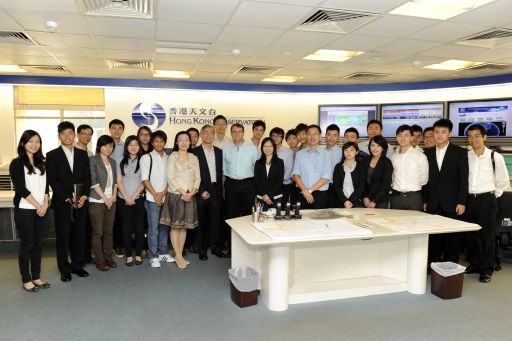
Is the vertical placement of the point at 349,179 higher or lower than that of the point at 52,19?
lower

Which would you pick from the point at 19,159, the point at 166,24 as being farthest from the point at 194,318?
the point at 166,24

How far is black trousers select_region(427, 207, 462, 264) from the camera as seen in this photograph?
425 cm

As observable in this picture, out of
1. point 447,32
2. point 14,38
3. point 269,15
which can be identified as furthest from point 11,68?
point 447,32

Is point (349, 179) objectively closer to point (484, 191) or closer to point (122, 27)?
point (484, 191)

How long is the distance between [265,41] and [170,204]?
2.34 metres

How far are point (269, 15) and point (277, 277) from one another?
99.8 inches

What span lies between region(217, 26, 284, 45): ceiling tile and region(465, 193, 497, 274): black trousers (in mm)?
2909

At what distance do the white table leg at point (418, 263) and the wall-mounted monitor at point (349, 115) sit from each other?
477cm

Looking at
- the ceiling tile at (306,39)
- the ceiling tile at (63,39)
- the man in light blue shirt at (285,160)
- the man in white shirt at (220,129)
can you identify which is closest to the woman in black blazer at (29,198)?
the ceiling tile at (63,39)

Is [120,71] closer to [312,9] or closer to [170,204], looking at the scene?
[170,204]

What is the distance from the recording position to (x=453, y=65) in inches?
253

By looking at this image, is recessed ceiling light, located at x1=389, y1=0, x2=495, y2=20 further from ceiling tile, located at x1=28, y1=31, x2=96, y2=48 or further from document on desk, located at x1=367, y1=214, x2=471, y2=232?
ceiling tile, located at x1=28, y1=31, x2=96, y2=48

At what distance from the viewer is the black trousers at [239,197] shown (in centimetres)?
478

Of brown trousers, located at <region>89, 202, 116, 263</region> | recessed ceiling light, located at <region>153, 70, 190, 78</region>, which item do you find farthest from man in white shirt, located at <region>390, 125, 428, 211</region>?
recessed ceiling light, located at <region>153, 70, 190, 78</region>
